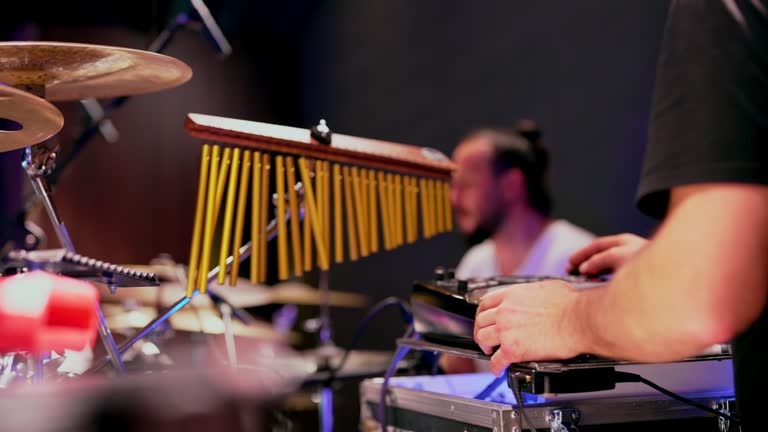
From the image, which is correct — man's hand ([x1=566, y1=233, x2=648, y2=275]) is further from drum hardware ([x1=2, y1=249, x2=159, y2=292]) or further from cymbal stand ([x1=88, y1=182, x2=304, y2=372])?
drum hardware ([x1=2, y1=249, x2=159, y2=292])

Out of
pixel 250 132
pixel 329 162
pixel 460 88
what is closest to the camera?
pixel 250 132

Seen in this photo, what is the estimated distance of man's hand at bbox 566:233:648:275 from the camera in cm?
143

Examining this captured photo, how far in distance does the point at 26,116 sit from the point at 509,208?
9.40 ft

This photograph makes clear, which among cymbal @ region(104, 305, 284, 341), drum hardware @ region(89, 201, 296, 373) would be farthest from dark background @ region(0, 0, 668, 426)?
drum hardware @ region(89, 201, 296, 373)

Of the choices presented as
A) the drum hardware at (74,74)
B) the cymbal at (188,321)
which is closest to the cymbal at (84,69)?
the drum hardware at (74,74)

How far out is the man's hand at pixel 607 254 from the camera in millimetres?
1434

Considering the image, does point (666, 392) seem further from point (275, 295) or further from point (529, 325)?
point (275, 295)

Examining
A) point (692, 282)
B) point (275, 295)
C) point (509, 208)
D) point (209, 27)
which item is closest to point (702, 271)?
point (692, 282)

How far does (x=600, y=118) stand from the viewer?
2.92m

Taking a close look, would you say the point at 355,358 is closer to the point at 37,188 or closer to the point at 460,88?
the point at 460,88

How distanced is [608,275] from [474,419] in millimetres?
532

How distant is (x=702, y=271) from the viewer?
2.40 ft

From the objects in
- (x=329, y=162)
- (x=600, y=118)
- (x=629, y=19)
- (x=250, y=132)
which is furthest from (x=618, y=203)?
(x=250, y=132)

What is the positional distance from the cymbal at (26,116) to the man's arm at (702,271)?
868mm
